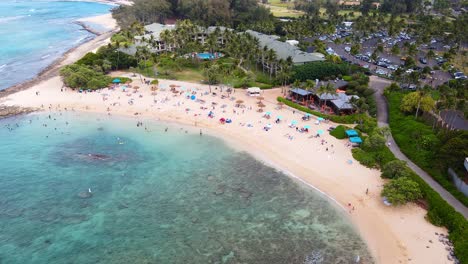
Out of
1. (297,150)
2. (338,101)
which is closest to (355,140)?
(297,150)

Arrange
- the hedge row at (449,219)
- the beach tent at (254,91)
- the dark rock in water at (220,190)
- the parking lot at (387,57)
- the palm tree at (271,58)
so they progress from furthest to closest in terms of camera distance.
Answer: the parking lot at (387,57)
the palm tree at (271,58)
the beach tent at (254,91)
the dark rock in water at (220,190)
the hedge row at (449,219)

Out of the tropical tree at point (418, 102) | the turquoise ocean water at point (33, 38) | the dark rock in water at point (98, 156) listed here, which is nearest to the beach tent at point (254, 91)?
the tropical tree at point (418, 102)

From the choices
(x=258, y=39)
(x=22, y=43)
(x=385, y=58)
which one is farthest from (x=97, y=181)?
(x=22, y=43)

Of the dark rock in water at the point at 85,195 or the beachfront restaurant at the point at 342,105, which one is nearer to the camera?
the dark rock in water at the point at 85,195

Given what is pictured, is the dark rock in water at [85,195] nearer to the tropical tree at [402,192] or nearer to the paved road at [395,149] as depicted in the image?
the tropical tree at [402,192]

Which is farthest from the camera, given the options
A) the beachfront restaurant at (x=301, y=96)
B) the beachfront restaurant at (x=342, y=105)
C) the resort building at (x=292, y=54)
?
the resort building at (x=292, y=54)

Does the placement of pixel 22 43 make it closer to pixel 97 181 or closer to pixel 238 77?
pixel 238 77

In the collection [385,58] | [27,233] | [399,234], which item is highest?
[385,58]
